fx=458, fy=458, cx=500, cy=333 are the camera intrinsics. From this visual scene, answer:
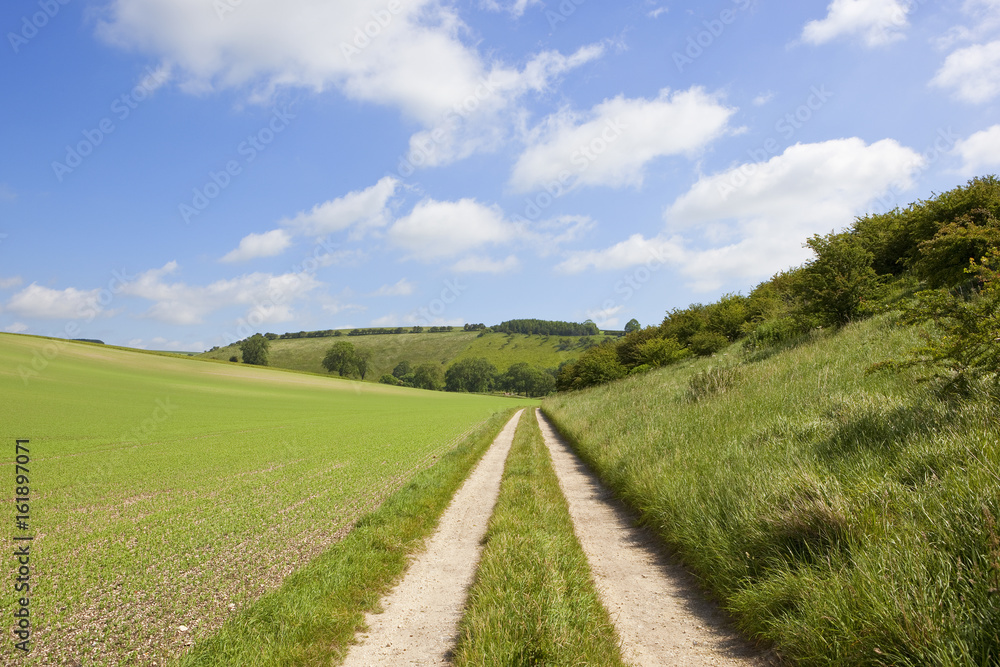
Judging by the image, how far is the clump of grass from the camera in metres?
13.2

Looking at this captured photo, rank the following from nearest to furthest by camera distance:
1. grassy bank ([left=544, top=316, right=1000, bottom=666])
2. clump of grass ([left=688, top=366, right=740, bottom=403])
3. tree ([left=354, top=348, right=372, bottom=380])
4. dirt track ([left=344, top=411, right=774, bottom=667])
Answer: grassy bank ([left=544, top=316, right=1000, bottom=666]), dirt track ([left=344, top=411, right=774, bottom=667]), clump of grass ([left=688, top=366, right=740, bottom=403]), tree ([left=354, top=348, right=372, bottom=380])

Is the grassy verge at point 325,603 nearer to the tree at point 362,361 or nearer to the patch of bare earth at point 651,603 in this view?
the patch of bare earth at point 651,603

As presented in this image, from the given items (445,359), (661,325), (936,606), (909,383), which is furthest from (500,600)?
(445,359)

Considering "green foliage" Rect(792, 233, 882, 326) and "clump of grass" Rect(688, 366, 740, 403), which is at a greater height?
"green foliage" Rect(792, 233, 882, 326)

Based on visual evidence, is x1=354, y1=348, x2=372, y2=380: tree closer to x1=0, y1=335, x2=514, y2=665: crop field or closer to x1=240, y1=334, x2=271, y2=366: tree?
x1=240, y1=334, x2=271, y2=366: tree

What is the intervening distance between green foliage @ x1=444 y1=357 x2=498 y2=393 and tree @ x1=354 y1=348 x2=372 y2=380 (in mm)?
25902

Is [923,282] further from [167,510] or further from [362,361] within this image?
[362,361]

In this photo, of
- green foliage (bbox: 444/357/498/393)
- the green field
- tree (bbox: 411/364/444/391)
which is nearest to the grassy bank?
green foliage (bbox: 444/357/498/393)

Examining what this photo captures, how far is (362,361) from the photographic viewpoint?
140875mm

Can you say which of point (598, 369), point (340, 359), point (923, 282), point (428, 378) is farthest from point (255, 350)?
point (923, 282)

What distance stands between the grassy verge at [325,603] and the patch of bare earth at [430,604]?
202mm

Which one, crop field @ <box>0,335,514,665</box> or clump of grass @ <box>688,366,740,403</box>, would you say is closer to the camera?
crop field @ <box>0,335,514,665</box>

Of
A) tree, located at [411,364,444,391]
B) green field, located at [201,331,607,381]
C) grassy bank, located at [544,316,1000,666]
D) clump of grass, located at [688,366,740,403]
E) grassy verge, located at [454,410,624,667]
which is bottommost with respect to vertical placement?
tree, located at [411,364,444,391]

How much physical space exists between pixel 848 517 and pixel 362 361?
473 feet
